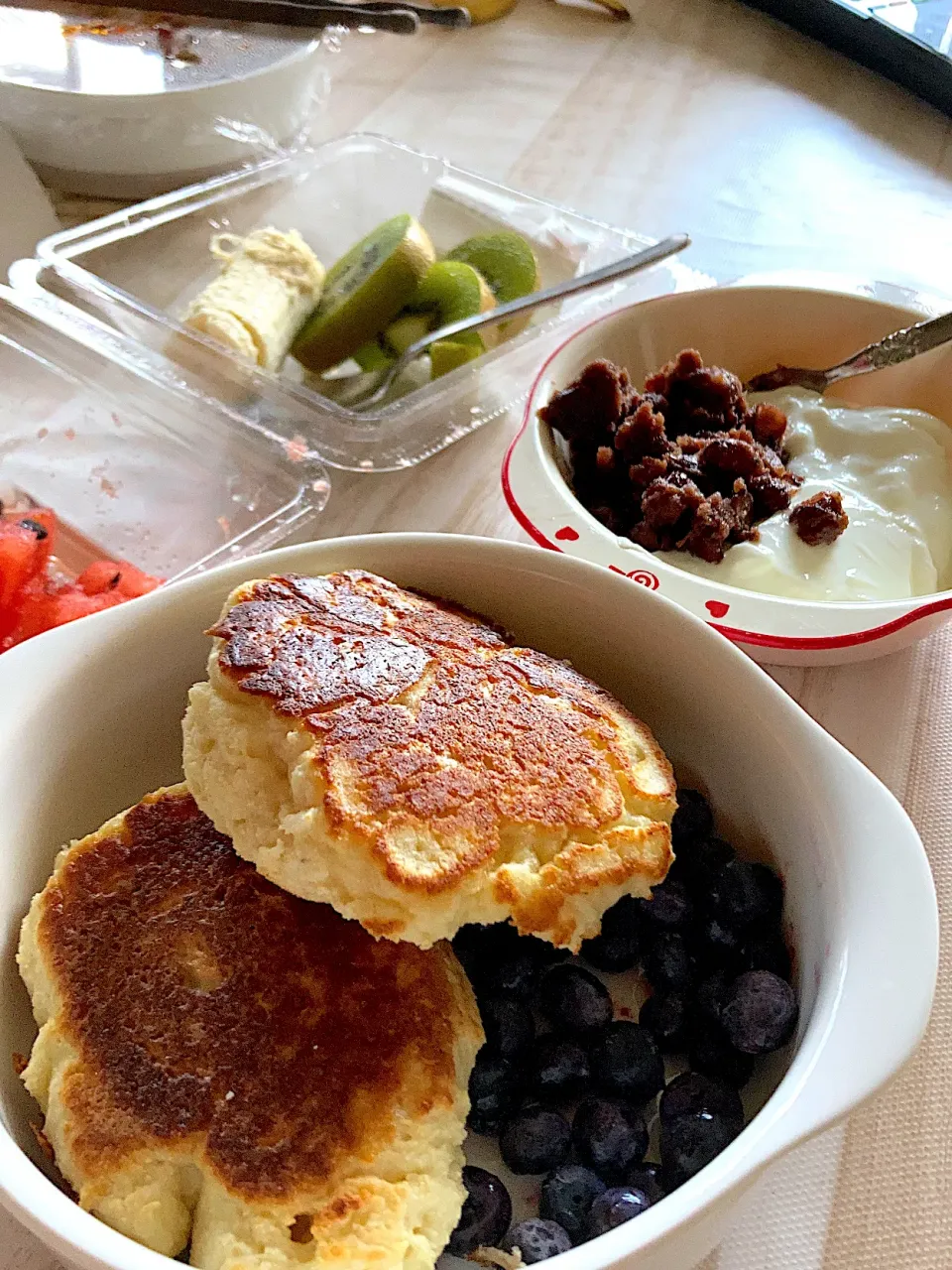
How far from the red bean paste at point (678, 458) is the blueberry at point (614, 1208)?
576 mm

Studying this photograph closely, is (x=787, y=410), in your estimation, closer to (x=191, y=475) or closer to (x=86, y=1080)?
(x=191, y=475)

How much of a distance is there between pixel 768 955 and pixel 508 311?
86cm

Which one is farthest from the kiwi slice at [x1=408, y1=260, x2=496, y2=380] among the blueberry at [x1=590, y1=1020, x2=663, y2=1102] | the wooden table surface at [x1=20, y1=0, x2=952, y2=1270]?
the blueberry at [x1=590, y1=1020, x2=663, y2=1102]

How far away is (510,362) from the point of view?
1243 millimetres

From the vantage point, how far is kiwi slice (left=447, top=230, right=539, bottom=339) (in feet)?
4.49

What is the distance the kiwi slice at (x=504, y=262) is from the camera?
4.49 ft

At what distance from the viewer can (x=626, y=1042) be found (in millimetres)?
598

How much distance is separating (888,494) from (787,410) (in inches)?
6.5

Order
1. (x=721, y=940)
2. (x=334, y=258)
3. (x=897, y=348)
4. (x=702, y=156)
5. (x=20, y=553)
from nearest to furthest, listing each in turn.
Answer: (x=721, y=940) < (x=20, y=553) < (x=897, y=348) < (x=334, y=258) < (x=702, y=156)

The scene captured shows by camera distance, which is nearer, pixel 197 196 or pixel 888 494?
pixel 888 494

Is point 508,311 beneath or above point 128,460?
above

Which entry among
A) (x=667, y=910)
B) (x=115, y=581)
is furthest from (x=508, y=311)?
(x=667, y=910)

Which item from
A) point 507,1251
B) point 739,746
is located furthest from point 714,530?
point 507,1251

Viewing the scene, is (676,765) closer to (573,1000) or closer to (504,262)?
(573,1000)
